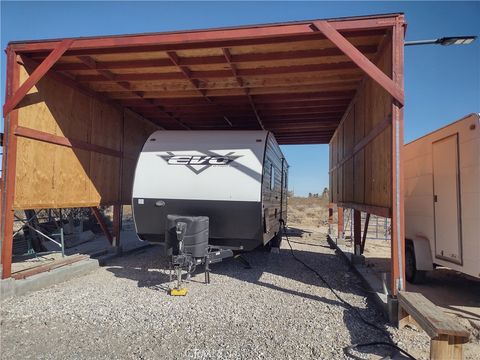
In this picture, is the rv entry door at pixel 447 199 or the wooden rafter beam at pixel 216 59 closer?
the rv entry door at pixel 447 199

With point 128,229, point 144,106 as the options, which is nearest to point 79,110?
point 144,106

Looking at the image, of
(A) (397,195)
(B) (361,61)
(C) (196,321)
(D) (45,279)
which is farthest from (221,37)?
(D) (45,279)

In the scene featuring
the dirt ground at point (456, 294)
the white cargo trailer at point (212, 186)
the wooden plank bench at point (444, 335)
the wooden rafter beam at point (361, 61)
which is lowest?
the dirt ground at point (456, 294)

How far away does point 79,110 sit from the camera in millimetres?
8102

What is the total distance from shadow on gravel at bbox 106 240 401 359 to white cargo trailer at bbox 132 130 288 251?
2.74 ft

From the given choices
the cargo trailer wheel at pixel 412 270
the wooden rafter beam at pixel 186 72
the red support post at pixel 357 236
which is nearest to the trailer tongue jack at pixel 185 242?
the wooden rafter beam at pixel 186 72

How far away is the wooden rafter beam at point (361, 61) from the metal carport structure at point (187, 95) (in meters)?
0.01

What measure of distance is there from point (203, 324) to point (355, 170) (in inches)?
210

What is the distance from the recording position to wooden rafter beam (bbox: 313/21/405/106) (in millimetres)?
5031

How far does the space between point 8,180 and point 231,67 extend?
4.38 m

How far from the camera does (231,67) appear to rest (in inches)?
275

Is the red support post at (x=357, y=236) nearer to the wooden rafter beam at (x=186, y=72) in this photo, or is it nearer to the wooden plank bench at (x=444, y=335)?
the wooden rafter beam at (x=186, y=72)

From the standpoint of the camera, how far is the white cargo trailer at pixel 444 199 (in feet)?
17.5

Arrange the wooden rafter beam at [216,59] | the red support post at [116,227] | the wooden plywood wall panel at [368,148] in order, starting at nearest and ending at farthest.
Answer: the wooden plywood wall panel at [368,148] < the wooden rafter beam at [216,59] < the red support post at [116,227]
